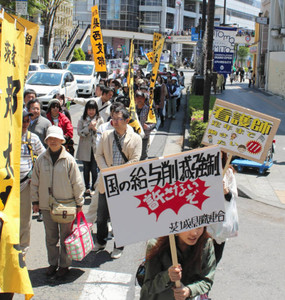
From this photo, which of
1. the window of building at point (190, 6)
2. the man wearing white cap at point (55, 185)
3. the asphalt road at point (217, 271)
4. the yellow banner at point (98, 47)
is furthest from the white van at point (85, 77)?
A: the window of building at point (190, 6)

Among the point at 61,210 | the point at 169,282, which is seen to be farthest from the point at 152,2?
the point at 169,282

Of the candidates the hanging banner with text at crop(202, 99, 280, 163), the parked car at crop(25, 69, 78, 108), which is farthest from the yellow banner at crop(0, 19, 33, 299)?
the parked car at crop(25, 69, 78, 108)

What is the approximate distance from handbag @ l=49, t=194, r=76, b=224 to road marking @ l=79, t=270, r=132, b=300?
74 cm

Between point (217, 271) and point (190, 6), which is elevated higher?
point (190, 6)

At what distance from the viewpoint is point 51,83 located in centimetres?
2006

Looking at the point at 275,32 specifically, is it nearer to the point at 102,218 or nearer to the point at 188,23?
the point at 102,218

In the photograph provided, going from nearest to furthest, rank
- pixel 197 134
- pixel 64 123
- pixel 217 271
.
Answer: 1. pixel 217 271
2. pixel 64 123
3. pixel 197 134

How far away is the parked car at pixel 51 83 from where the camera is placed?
19266 millimetres

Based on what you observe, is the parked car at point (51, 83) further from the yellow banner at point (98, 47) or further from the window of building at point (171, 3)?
the window of building at point (171, 3)

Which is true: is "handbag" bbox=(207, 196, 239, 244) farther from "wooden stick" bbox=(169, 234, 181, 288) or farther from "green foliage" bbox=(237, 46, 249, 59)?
"green foliage" bbox=(237, 46, 249, 59)

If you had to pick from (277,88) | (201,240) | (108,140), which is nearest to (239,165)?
(108,140)

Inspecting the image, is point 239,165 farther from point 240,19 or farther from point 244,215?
point 240,19

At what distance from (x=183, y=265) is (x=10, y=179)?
1349 mm

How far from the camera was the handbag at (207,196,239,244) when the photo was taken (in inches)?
188
